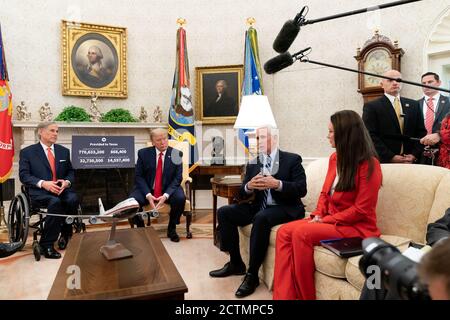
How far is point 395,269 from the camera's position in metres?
0.81

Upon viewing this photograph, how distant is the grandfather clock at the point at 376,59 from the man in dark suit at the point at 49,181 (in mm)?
4173

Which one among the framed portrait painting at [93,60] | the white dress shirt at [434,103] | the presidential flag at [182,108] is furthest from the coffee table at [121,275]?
the framed portrait painting at [93,60]

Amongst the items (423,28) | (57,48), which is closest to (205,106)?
(57,48)

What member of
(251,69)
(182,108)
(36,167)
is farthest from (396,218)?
(182,108)

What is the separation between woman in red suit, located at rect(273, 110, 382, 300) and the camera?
2.22m

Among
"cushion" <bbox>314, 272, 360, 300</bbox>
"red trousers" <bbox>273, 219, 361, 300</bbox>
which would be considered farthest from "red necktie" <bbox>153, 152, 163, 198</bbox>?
"cushion" <bbox>314, 272, 360, 300</bbox>

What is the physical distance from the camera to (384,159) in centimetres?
326

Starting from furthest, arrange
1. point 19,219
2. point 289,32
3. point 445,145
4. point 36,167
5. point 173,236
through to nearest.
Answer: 1. point 173,236
2. point 36,167
3. point 19,219
4. point 445,145
5. point 289,32

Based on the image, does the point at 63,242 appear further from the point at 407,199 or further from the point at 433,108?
the point at 433,108

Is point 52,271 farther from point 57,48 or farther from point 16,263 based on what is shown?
point 57,48

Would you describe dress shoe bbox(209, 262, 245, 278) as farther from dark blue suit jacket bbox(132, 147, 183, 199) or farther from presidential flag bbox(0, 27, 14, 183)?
presidential flag bbox(0, 27, 14, 183)

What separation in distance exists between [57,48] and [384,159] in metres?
5.15

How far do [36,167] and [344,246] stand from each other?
3.28 meters

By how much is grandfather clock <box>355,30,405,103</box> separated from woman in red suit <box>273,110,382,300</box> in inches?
123
